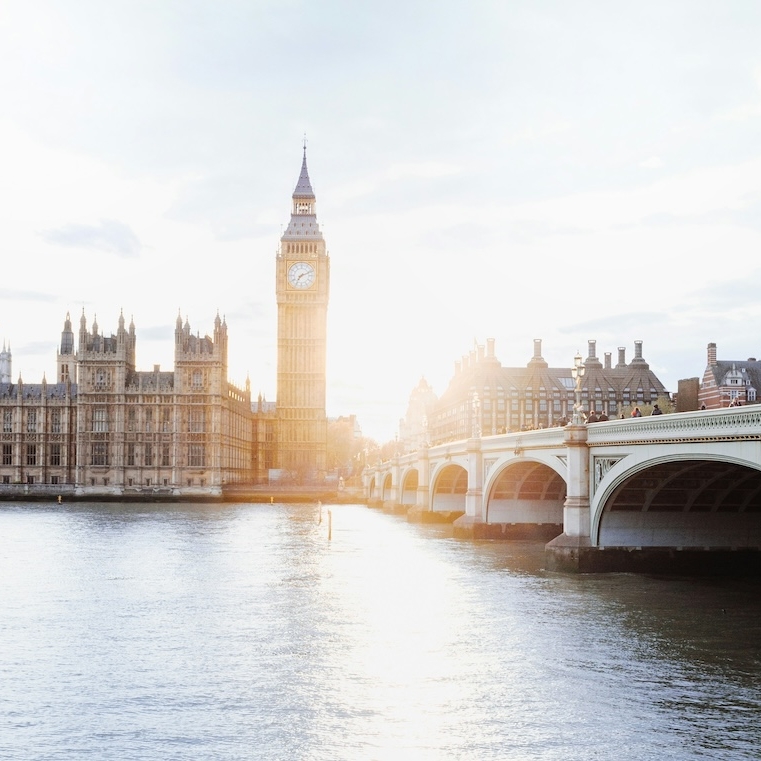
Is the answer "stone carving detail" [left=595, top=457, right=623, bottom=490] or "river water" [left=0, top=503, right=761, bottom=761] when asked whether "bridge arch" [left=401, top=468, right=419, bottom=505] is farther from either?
"stone carving detail" [left=595, top=457, right=623, bottom=490]

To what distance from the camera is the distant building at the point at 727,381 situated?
10250 centimetres

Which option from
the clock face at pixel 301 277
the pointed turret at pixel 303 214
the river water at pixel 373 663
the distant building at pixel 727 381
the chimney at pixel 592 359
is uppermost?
the pointed turret at pixel 303 214

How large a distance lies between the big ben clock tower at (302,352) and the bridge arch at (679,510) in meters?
113

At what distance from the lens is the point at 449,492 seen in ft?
253

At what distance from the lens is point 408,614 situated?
29359 mm

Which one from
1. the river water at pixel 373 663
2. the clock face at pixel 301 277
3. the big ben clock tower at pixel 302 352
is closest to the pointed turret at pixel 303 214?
the big ben clock tower at pixel 302 352

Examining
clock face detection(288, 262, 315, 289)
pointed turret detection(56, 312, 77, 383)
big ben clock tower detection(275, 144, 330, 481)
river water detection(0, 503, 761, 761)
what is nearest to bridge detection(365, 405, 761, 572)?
river water detection(0, 503, 761, 761)

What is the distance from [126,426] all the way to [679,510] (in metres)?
104

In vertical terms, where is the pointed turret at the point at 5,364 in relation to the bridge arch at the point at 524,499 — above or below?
above

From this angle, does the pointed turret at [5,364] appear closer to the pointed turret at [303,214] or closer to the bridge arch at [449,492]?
the pointed turret at [303,214]

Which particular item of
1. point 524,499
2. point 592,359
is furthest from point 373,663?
point 592,359

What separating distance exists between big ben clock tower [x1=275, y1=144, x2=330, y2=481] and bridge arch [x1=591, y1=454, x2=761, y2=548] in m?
113

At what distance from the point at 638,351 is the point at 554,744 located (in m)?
140

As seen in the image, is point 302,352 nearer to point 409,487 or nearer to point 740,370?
point 409,487
